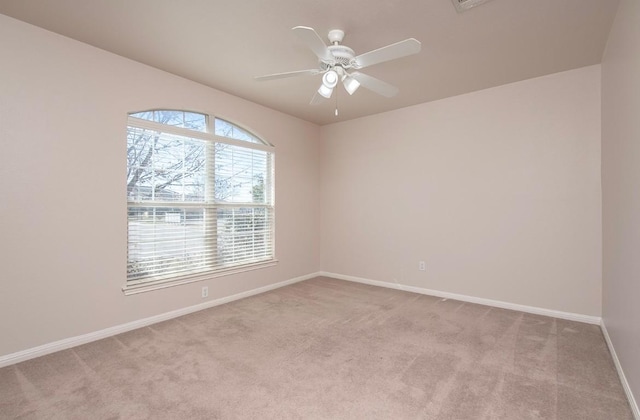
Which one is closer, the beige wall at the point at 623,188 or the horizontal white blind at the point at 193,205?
the beige wall at the point at 623,188

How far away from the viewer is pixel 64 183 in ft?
8.80

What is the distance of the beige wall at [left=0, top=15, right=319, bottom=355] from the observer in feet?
7.96

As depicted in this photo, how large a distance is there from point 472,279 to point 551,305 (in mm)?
828

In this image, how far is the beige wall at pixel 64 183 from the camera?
2.43 m

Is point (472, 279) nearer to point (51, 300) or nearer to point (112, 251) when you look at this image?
point (112, 251)

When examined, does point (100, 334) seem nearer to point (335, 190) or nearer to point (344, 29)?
point (344, 29)

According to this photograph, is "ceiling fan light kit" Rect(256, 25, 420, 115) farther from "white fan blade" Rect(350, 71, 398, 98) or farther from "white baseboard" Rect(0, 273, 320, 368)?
"white baseboard" Rect(0, 273, 320, 368)

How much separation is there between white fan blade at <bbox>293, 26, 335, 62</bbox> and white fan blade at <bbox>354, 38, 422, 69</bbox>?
0.24 metres

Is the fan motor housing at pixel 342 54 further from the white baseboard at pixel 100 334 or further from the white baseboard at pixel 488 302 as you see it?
the white baseboard at pixel 488 302

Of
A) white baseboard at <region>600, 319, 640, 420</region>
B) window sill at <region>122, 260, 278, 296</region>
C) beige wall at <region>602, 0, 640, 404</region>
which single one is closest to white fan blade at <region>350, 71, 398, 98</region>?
beige wall at <region>602, 0, 640, 404</region>

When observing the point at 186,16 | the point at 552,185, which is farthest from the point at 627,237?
the point at 186,16

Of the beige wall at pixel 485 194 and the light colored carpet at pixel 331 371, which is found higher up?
the beige wall at pixel 485 194

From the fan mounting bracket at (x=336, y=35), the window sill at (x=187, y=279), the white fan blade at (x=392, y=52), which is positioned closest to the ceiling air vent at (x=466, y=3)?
the white fan blade at (x=392, y=52)

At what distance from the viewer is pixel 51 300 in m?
2.60
